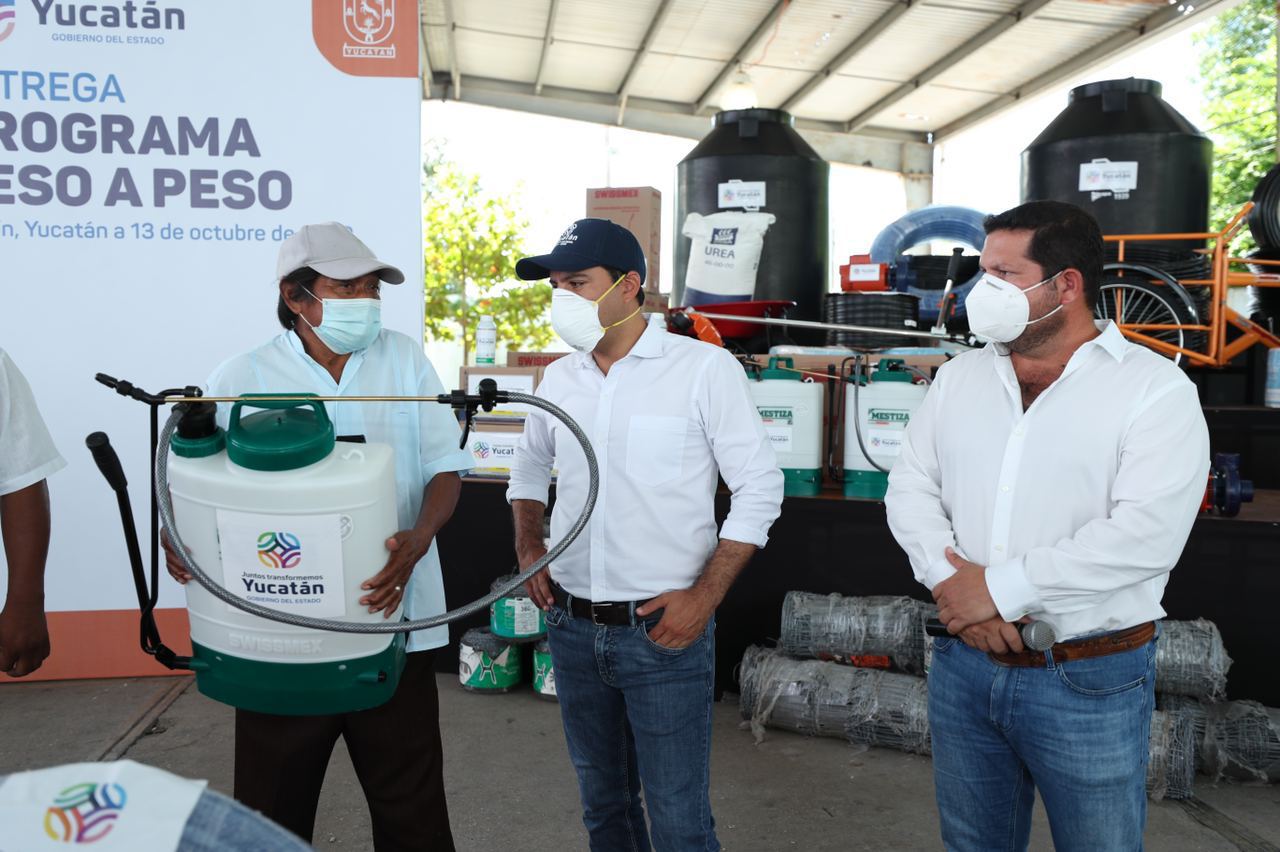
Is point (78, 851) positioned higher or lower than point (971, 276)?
lower

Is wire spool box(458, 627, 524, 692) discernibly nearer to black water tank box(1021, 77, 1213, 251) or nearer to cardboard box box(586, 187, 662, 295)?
cardboard box box(586, 187, 662, 295)

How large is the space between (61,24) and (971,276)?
14.3 ft

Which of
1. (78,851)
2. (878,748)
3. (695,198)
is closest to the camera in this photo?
(78,851)

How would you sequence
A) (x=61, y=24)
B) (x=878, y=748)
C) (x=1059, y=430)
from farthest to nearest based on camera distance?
1. (x=61, y=24)
2. (x=878, y=748)
3. (x=1059, y=430)

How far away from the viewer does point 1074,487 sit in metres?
1.70

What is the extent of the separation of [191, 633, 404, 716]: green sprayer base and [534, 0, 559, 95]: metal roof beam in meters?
9.59

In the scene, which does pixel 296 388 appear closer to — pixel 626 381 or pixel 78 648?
pixel 626 381

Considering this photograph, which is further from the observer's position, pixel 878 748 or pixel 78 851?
pixel 878 748

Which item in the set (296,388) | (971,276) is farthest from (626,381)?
(971,276)

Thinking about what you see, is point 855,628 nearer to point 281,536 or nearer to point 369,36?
point 281,536

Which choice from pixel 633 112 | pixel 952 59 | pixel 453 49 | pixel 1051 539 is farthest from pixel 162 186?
pixel 633 112

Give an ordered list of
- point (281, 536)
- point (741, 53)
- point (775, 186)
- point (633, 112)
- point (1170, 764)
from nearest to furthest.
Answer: point (281, 536) → point (1170, 764) → point (775, 186) → point (741, 53) → point (633, 112)

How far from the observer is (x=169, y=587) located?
13.1ft

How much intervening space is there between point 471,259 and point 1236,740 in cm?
1189
